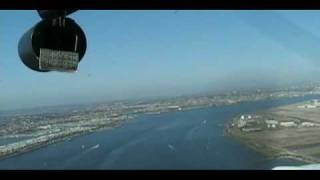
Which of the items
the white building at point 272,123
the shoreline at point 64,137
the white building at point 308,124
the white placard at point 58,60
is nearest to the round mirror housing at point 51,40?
the white placard at point 58,60

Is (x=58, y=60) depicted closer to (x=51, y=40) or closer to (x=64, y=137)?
(x=51, y=40)

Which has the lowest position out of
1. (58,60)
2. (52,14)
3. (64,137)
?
(64,137)

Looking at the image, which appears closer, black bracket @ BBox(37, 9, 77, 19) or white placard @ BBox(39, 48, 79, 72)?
white placard @ BBox(39, 48, 79, 72)

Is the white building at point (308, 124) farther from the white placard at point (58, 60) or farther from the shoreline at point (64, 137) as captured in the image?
the white placard at point (58, 60)

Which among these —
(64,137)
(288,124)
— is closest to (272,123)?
(288,124)

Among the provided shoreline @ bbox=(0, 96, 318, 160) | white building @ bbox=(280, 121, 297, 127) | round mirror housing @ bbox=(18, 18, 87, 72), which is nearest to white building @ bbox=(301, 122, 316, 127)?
white building @ bbox=(280, 121, 297, 127)

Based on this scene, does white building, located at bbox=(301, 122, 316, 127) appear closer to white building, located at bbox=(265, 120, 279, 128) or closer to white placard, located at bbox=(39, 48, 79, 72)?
white building, located at bbox=(265, 120, 279, 128)

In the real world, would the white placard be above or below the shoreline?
above

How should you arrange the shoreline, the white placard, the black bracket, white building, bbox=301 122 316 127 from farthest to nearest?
white building, bbox=301 122 316 127 → the shoreline → the black bracket → the white placard

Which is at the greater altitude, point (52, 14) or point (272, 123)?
point (52, 14)
